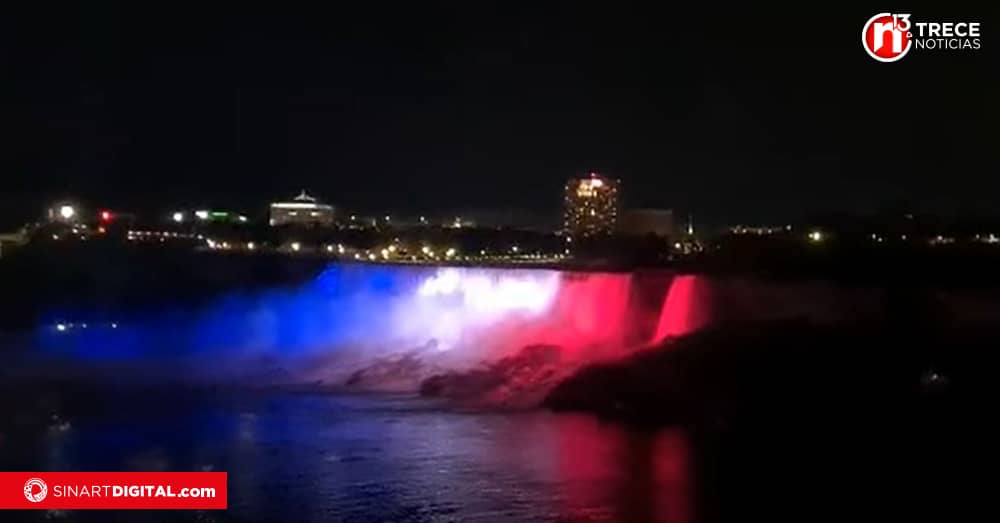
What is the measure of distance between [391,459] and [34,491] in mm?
5145

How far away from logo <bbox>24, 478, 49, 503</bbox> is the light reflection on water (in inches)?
45.6

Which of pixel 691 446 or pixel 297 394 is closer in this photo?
pixel 691 446

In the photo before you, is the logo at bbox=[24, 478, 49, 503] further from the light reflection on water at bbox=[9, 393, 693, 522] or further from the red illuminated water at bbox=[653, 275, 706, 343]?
the red illuminated water at bbox=[653, 275, 706, 343]

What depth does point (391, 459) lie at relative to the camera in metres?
18.5

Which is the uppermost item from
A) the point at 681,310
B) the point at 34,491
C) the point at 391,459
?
the point at 681,310

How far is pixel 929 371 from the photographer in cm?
2495

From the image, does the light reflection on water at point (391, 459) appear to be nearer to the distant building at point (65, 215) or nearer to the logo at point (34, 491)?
the logo at point (34, 491)

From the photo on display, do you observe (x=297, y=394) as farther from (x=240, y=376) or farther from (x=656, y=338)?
(x=656, y=338)

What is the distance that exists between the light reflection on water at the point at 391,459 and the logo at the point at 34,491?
1.16m

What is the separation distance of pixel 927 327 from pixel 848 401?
11.9 feet

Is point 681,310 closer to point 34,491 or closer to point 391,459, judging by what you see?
point 391,459

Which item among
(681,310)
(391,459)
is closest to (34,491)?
(391,459)

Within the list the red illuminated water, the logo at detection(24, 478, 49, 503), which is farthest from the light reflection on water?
the red illuminated water

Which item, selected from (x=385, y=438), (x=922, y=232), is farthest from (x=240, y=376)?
(x=922, y=232)
